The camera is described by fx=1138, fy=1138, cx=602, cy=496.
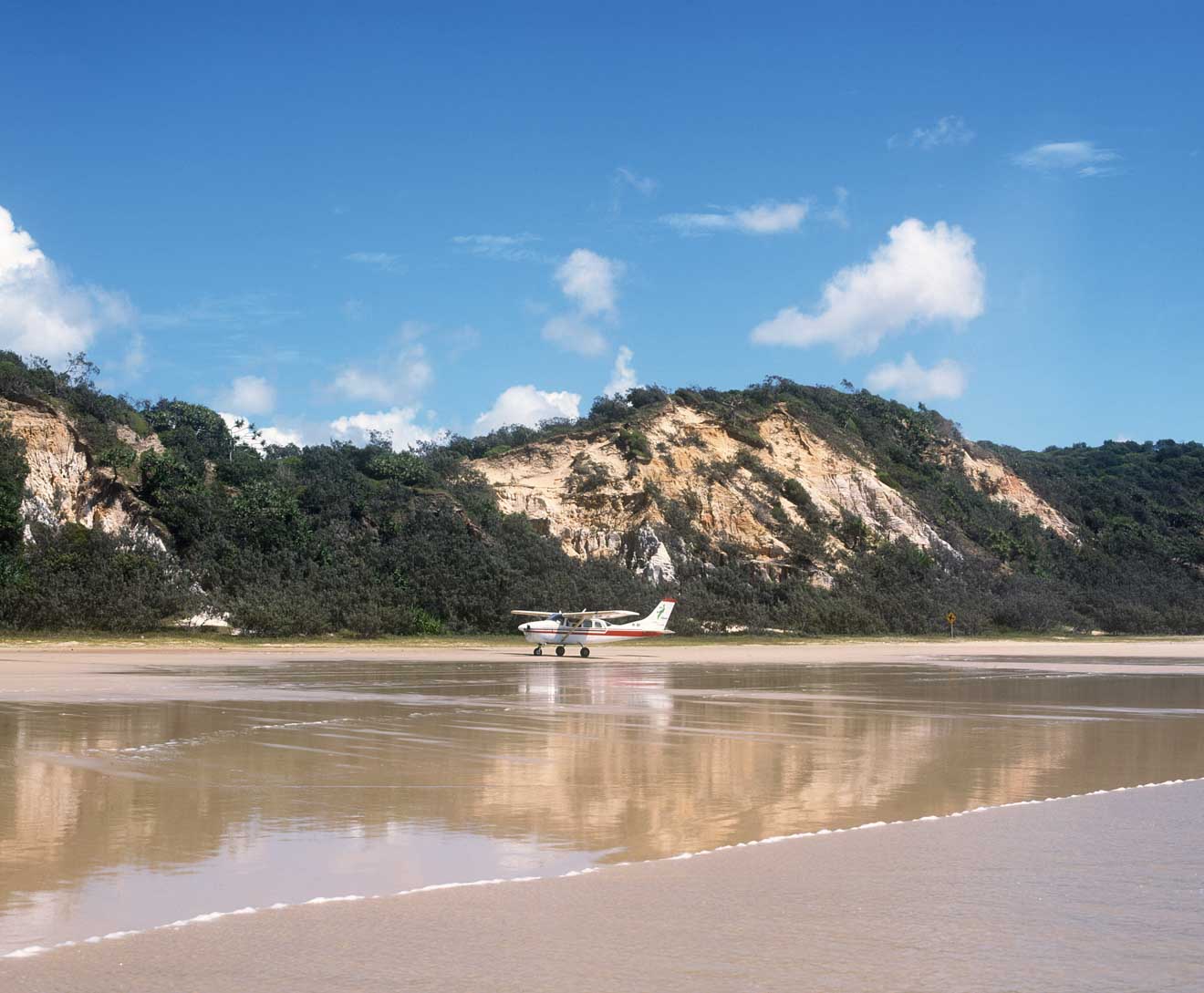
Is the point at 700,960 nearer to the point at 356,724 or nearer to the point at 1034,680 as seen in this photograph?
the point at 356,724

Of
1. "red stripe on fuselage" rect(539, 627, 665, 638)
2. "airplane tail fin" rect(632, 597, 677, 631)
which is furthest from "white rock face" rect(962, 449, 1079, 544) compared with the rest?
"red stripe on fuselage" rect(539, 627, 665, 638)

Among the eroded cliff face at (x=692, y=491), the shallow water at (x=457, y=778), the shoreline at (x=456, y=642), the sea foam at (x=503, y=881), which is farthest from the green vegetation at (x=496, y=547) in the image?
the sea foam at (x=503, y=881)

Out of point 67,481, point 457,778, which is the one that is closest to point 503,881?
point 457,778

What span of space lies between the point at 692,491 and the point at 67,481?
33.1 meters

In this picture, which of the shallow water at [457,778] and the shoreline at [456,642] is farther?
the shoreline at [456,642]

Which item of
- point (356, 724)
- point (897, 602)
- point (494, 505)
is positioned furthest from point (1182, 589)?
point (356, 724)

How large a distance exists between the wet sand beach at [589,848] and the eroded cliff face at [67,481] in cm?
3126

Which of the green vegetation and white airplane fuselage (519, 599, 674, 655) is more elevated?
the green vegetation

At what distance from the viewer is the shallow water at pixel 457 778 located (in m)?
6.97

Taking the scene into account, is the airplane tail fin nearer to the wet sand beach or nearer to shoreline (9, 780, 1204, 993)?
the wet sand beach

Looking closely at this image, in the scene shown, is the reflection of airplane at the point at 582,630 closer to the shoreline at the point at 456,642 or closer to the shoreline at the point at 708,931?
the shoreline at the point at 456,642

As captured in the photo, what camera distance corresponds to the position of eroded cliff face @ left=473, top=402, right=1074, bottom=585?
61.9 meters

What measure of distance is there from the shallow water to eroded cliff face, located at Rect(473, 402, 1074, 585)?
39637 mm

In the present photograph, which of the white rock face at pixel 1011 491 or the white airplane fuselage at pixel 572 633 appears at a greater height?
the white rock face at pixel 1011 491
